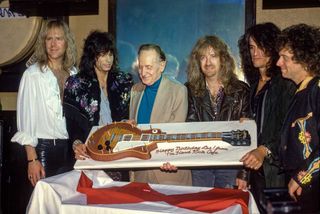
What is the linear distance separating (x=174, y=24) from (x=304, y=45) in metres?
1.60

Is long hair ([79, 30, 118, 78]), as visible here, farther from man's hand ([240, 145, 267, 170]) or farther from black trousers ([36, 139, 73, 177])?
man's hand ([240, 145, 267, 170])

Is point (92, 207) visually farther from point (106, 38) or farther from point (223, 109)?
point (106, 38)

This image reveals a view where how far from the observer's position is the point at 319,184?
2.16m

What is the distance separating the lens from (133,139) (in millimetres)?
2732

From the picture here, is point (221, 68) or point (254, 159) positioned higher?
point (221, 68)

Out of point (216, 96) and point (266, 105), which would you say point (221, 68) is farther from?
point (266, 105)

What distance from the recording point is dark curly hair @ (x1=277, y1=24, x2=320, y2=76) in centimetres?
245

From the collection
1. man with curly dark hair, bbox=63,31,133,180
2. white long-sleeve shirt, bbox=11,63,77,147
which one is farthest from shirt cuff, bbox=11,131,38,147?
man with curly dark hair, bbox=63,31,133,180

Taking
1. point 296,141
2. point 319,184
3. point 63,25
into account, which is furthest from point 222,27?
point 319,184

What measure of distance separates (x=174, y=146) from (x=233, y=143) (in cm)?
35

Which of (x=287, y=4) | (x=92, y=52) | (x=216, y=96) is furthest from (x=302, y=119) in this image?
(x=287, y=4)

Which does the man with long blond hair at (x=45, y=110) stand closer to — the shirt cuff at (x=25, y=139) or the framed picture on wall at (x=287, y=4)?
the shirt cuff at (x=25, y=139)

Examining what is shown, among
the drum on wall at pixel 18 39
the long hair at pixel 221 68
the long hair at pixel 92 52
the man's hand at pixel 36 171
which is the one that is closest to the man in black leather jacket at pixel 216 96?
the long hair at pixel 221 68

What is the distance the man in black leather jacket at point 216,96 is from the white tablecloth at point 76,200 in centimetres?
47
